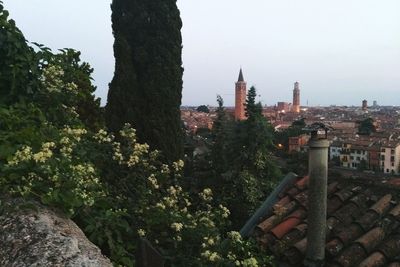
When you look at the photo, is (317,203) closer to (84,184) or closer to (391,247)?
(391,247)

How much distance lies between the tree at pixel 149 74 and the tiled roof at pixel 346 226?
21.3ft

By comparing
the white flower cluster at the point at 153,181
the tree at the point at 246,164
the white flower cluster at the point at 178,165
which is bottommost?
the tree at the point at 246,164

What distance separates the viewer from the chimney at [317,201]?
9.95 feet

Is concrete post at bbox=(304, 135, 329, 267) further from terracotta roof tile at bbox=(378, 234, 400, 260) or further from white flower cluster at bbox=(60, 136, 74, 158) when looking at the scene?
white flower cluster at bbox=(60, 136, 74, 158)

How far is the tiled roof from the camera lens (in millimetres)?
3023

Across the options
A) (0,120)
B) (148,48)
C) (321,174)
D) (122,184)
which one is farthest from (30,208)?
(148,48)

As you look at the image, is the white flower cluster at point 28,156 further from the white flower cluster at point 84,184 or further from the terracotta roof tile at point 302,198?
the terracotta roof tile at point 302,198

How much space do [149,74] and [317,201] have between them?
819cm

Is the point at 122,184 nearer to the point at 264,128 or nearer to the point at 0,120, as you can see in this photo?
the point at 0,120

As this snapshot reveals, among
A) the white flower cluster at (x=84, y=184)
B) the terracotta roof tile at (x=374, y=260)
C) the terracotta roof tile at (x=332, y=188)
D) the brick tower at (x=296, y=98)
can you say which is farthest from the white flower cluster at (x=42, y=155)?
the brick tower at (x=296, y=98)

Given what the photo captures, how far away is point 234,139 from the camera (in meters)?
15.5

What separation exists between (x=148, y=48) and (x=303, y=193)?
7.88m

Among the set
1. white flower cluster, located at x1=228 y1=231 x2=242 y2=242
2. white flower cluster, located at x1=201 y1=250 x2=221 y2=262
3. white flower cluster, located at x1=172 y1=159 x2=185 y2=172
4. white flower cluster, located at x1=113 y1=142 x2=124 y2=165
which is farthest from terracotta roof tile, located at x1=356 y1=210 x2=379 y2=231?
white flower cluster, located at x1=113 y1=142 x2=124 y2=165

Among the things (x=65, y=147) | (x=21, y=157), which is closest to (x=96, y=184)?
(x=65, y=147)
